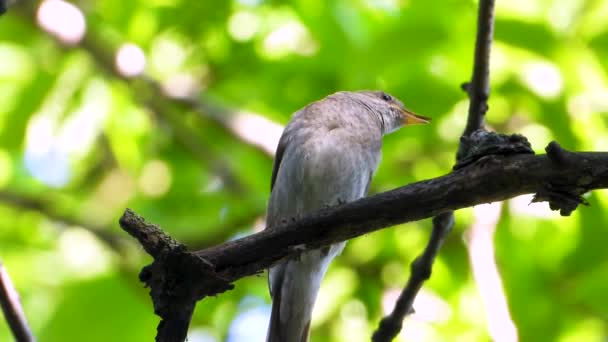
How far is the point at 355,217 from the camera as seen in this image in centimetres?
287

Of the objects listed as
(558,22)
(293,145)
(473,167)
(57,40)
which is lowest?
(473,167)

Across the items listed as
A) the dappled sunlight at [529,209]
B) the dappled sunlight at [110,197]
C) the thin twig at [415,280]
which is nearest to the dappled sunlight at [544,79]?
the dappled sunlight at [529,209]

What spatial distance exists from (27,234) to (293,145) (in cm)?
227

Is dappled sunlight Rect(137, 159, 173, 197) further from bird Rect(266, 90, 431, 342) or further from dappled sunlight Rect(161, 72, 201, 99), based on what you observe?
bird Rect(266, 90, 431, 342)

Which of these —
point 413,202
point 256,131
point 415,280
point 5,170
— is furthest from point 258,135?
point 413,202

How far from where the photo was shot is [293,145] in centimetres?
473

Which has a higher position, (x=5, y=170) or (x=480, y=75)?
(x=5, y=170)

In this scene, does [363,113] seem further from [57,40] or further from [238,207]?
[57,40]

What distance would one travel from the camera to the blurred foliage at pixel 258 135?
4.45 meters

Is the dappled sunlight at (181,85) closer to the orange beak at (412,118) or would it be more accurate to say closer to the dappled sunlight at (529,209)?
the orange beak at (412,118)

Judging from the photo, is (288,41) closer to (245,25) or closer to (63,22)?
(245,25)

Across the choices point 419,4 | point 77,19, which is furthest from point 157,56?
point 419,4

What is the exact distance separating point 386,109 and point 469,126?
1798mm

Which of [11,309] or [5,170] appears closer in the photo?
[11,309]
